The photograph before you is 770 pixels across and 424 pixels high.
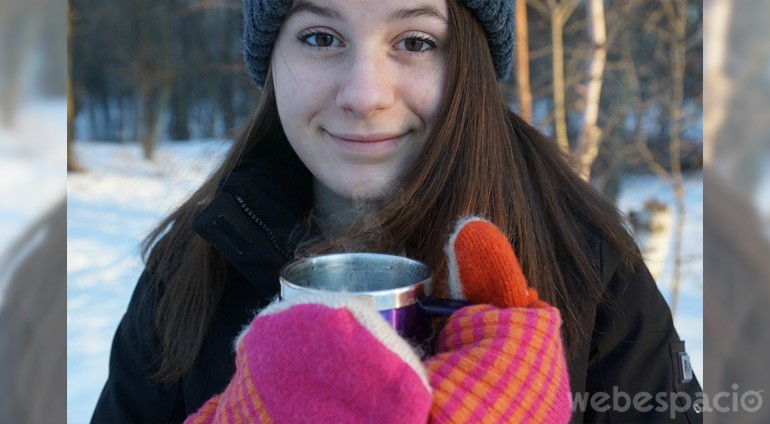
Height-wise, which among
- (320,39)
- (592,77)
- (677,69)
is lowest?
(320,39)

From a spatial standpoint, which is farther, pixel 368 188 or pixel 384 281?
pixel 368 188

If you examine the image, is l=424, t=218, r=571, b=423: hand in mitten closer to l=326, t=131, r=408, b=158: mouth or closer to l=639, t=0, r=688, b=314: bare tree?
l=326, t=131, r=408, b=158: mouth

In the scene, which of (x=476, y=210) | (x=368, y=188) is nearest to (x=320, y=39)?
(x=368, y=188)

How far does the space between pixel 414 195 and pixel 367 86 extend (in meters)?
0.21

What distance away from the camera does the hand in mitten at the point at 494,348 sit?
0.77 metres

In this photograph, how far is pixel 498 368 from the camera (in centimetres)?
79

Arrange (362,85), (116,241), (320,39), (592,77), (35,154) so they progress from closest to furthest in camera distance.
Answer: (35,154), (362,85), (320,39), (592,77), (116,241)

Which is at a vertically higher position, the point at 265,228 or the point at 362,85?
the point at 362,85

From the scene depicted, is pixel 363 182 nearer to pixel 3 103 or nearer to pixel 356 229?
pixel 356 229

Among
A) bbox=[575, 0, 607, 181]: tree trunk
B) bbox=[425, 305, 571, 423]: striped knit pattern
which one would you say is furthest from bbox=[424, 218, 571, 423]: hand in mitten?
bbox=[575, 0, 607, 181]: tree trunk

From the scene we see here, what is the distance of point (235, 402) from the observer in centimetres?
81

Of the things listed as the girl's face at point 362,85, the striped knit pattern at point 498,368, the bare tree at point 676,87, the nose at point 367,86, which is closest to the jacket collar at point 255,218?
the girl's face at point 362,85

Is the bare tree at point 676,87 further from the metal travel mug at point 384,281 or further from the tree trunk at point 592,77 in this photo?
the metal travel mug at point 384,281

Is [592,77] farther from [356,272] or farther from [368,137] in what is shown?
[356,272]
